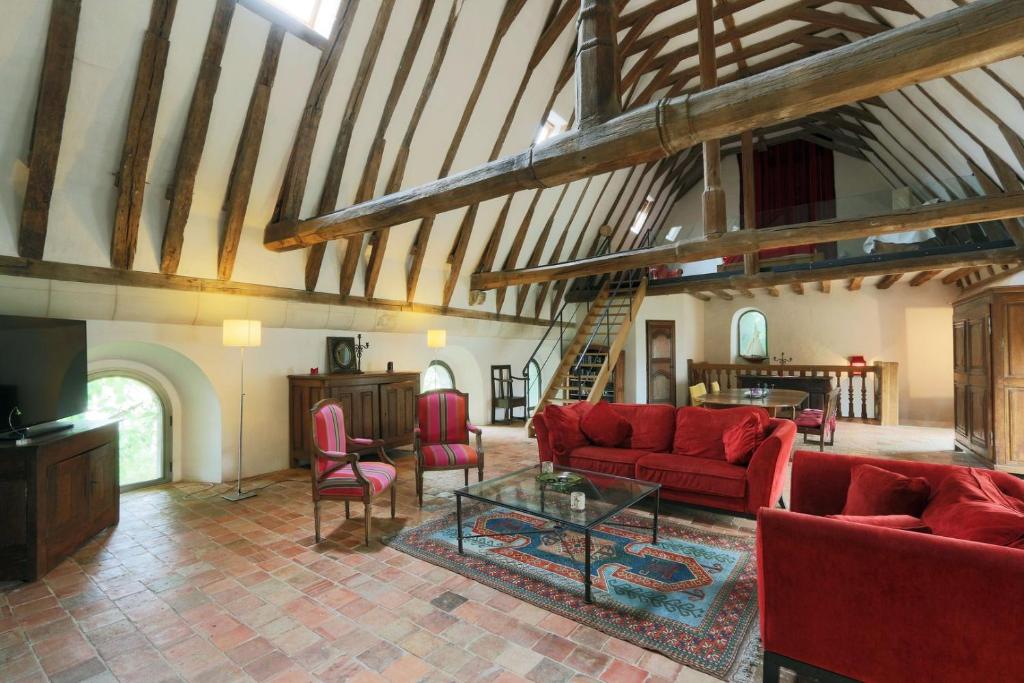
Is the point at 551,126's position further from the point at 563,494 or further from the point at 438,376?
the point at 563,494

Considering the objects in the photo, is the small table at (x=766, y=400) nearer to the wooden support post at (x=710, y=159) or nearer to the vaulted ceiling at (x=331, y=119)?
the wooden support post at (x=710, y=159)

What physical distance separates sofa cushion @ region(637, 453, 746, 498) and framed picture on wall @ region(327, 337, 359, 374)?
13.5 ft

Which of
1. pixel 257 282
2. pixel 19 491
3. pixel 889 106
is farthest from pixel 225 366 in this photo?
pixel 889 106

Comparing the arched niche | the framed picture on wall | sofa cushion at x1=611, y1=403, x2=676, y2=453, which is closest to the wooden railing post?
sofa cushion at x1=611, y1=403, x2=676, y2=453

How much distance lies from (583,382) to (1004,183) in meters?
6.24

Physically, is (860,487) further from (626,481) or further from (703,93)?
(703,93)

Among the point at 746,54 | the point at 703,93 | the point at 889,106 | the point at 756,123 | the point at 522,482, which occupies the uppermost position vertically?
the point at 746,54

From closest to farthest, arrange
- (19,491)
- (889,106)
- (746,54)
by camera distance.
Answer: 1. (19,491)
2. (889,106)
3. (746,54)

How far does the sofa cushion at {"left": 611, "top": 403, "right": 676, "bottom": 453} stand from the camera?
459cm

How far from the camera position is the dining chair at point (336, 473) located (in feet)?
11.7

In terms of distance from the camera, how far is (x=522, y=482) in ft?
12.2

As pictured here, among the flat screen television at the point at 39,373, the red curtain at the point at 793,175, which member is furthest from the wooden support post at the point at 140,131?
the red curtain at the point at 793,175

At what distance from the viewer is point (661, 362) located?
1080cm

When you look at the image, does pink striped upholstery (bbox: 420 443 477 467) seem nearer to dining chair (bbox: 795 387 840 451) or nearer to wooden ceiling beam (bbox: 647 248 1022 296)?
dining chair (bbox: 795 387 840 451)
